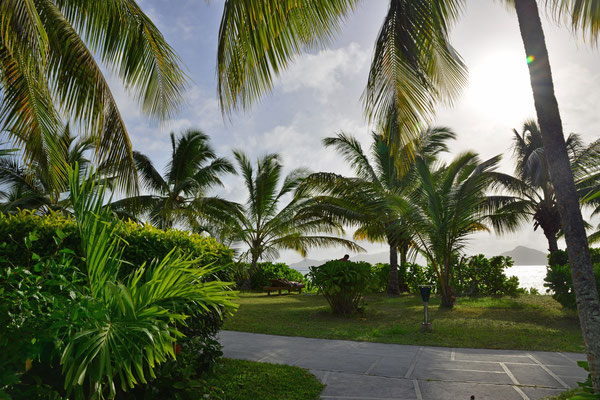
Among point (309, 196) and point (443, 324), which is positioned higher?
point (309, 196)

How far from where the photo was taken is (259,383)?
4.17m

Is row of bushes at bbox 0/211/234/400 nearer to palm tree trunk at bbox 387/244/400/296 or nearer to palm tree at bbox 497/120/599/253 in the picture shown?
palm tree trunk at bbox 387/244/400/296

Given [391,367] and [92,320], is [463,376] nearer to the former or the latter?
[391,367]

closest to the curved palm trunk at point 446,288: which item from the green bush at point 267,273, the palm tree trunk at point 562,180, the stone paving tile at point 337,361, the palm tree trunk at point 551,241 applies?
the stone paving tile at point 337,361

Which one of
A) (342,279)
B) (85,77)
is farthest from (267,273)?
(85,77)

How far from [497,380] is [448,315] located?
5.40 metres

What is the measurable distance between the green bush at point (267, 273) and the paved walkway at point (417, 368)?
1268 centimetres

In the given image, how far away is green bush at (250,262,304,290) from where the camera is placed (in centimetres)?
1925

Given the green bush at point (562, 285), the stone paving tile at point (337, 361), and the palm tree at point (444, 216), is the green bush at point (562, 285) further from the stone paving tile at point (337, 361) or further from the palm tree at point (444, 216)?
the stone paving tile at point (337, 361)

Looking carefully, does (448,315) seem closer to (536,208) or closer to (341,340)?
(341,340)

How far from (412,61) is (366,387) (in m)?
4.17

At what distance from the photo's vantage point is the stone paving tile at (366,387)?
12.4 ft

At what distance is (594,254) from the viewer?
12.7 meters

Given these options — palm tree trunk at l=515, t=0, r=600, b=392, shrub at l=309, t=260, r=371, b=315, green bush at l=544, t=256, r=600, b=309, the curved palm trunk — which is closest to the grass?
palm tree trunk at l=515, t=0, r=600, b=392
